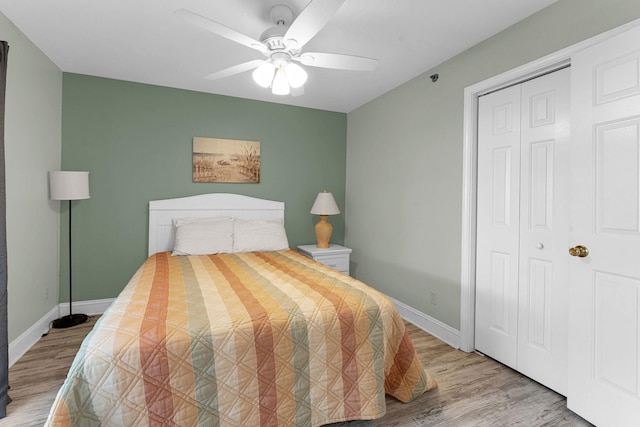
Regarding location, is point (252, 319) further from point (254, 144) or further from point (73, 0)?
point (254, 144)

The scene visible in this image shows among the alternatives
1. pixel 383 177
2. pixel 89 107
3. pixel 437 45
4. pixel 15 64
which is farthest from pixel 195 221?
pixel 437 45

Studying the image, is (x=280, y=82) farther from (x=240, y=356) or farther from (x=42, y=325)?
(x=42, y=325)

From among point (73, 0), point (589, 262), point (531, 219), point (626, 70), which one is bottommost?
point (589, 262)

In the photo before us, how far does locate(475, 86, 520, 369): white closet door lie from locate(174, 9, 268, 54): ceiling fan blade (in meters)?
1.70

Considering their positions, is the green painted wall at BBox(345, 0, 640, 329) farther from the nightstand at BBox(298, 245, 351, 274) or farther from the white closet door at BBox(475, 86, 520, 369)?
the nightstand at BBox(298, 245, 351, 274)

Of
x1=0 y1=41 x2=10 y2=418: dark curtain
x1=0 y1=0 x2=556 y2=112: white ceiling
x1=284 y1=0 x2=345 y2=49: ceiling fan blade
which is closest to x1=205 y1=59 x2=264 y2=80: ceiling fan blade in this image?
x1=0 y1=0 x2=556 y2=112: white ceiling

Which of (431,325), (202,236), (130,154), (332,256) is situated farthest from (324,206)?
(130,154)

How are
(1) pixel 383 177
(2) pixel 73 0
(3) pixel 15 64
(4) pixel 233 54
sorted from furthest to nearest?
(1) pixel 383 177 → (4) pixel 233 54 → (3) pixel 15 64 → (2) pixel 73 0

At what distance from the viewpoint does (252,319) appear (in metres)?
1.55

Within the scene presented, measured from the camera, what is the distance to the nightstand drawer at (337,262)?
12.2 feet

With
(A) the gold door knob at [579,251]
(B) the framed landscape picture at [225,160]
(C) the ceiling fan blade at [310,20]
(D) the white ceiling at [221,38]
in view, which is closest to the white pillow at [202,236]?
(B) the framed landscape picture at [225,160]

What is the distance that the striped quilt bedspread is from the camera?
1.29 metres

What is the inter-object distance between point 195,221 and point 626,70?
340 centimetres

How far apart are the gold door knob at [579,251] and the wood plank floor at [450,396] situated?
91 cm
